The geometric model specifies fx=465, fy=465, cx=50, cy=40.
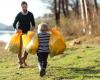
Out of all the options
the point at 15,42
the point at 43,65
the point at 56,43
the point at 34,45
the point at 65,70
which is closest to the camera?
the point at 43,65

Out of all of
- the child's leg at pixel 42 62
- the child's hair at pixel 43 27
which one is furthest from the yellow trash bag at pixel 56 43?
the child's hair at pixel 43 27

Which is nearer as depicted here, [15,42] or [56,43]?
[56,43]

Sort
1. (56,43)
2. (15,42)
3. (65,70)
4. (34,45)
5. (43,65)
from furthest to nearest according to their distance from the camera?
(15,42), (65,70), (56,43), (34,45), (43,65)

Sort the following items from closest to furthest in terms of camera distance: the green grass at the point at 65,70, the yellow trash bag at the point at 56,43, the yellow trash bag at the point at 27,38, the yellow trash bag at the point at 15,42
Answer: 1. the green grass at the point at 65,70
2. the yellow trash bag at the point at 56,43
3. the yellow trash bag at the point at 27,38
4. the yellow trash bag at the point at 15,42

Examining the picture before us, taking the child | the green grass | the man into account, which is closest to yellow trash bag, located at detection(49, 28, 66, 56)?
the child

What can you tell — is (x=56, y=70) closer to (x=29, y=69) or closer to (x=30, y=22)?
(x=29, y=69)

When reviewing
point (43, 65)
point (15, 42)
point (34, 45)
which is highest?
point (34, 45)

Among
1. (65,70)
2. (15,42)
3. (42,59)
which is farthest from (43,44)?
(15,42)

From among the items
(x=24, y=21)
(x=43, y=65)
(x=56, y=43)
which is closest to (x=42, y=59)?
(x=43, y=65)

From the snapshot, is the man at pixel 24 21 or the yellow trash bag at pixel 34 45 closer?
the yellow trash bag at pixel 34 45

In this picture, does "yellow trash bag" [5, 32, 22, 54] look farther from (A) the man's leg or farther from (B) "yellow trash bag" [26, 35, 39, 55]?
(A) the man's leg

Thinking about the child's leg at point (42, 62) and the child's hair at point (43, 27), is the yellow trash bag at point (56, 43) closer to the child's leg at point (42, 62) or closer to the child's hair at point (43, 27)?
the child's leg at point (42, 62)

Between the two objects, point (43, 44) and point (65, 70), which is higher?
point (43, 44)

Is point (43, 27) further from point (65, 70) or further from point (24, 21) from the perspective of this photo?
point (24, 21)
